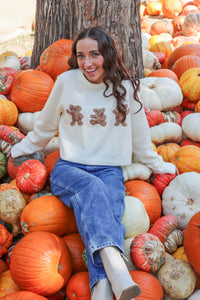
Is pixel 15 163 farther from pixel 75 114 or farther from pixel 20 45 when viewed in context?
pixel 20 45

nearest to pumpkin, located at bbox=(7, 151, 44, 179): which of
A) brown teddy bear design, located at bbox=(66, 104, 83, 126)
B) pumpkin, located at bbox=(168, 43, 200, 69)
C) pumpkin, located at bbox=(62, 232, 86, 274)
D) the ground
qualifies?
brown teddy bear design, located at bbox=(66, 104, 83, 126)

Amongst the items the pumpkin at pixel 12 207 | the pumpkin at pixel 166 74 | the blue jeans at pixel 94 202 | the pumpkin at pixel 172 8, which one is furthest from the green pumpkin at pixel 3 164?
the pumpkin at pixel 172 8

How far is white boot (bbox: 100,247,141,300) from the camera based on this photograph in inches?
69.3

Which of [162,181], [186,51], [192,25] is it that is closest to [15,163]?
[162,181]

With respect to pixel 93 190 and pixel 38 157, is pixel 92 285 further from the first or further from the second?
pixel 38 157

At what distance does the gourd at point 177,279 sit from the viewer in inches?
82.7

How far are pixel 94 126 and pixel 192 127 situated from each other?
1.31 metres

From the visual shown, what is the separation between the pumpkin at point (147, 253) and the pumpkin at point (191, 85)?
2262mm

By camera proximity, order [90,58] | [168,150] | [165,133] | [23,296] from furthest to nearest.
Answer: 1. [165,133]
2. [168,150]
3. [90,58]
4. [23,296]

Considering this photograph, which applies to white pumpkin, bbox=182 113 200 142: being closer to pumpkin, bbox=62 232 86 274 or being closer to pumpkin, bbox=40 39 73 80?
pumpkin, bbox=40 39 73 80

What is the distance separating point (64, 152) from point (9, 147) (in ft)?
2.37

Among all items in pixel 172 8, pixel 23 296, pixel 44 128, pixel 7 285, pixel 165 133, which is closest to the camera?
pixel 23 296

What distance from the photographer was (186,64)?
447 cm

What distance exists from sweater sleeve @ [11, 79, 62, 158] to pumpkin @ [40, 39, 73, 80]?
124cm
